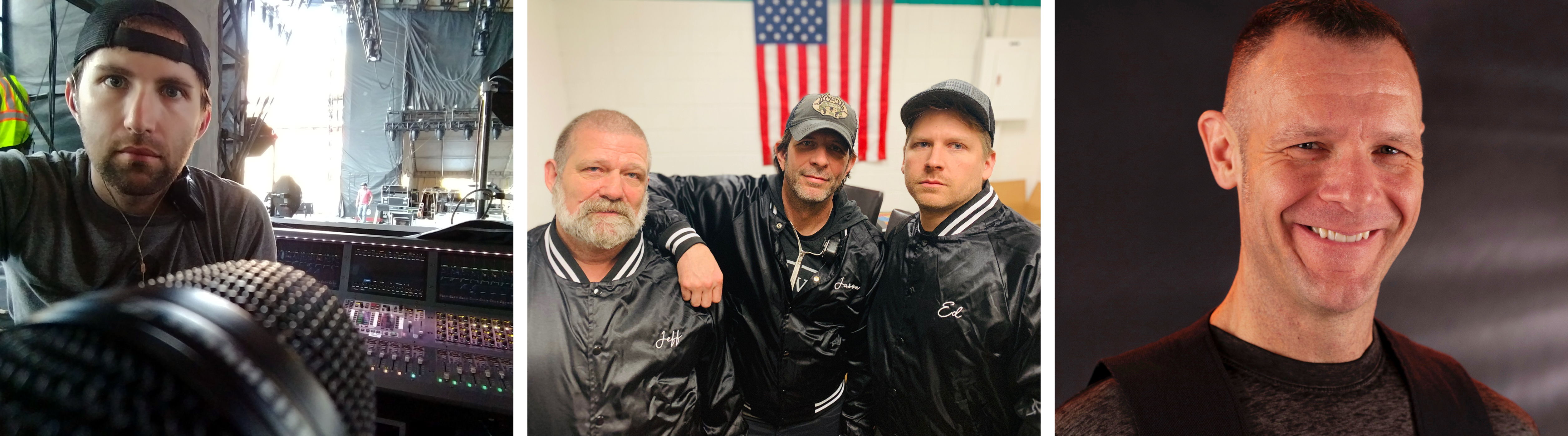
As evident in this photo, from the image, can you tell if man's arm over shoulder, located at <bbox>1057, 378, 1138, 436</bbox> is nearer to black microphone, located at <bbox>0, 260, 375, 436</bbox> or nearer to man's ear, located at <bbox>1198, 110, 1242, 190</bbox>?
man's ear, located at <bbox>1198, 110, 1242, 190</bbox>

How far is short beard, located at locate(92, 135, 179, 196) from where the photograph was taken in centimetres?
181

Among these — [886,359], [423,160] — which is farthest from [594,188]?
[886,359]

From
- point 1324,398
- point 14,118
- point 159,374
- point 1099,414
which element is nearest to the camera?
point 159,374

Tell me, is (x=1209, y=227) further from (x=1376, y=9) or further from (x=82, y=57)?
(x=82, y=57)

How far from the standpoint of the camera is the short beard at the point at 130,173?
5.95 ft

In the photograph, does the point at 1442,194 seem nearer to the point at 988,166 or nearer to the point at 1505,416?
the point at 1505,416

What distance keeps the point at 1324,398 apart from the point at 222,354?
9.04 feet

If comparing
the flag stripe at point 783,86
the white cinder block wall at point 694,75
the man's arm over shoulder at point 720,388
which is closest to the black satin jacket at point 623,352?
the man's arm over shoulder at point 720,388

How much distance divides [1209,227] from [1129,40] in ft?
1.87

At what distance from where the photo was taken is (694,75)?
1.91 metres

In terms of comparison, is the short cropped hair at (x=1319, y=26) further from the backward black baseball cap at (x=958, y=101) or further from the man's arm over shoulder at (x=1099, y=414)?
the man's arm over shoulder at (x=1099, y=414)

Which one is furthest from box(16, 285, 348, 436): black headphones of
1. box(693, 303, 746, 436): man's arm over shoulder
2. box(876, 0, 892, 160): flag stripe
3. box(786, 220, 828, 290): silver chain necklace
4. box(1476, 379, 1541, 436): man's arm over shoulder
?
box(1476, 379, 1541, 436): man's arm over shoulder

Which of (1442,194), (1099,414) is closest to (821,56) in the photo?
(1099,414)

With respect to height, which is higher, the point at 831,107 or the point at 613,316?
the point at 831,107
